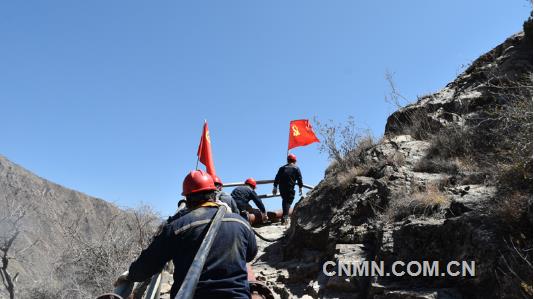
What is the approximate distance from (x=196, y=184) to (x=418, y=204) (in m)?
3.36

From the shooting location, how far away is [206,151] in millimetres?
12102

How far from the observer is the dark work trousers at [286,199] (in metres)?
11.2

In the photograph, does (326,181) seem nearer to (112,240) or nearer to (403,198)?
(403,198)

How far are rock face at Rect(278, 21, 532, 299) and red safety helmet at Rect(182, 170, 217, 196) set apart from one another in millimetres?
2463

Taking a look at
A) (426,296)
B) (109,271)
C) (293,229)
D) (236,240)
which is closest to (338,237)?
(293,229)

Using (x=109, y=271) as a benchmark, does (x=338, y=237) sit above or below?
above

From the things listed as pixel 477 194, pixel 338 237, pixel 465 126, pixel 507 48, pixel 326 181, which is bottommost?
pixel 338 237

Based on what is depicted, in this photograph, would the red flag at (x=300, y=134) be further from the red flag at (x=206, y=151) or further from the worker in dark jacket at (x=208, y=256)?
the worker in dark jacket at (x=208, y=256)

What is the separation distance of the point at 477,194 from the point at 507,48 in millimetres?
5756

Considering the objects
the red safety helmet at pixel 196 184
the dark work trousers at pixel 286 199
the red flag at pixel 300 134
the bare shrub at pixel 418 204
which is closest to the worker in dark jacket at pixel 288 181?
the dark work trousers at pixel 286 199

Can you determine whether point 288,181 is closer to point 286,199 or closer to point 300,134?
point 286,199

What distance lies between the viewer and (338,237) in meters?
6.63

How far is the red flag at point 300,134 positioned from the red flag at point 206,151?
8.97ft

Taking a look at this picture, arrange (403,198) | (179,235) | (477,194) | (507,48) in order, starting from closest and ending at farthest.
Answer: (179,235) < (477,194) < (403,198) < (507,48)
